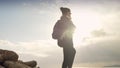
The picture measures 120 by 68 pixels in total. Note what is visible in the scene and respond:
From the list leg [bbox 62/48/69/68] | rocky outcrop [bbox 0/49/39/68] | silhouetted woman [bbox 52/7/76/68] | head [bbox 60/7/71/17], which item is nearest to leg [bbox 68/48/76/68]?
silhouetted woman [bbox 52/7/76/68]

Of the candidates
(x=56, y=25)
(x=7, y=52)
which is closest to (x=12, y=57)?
(x=7, y=52)

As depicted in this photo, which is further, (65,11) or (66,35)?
(65,11)

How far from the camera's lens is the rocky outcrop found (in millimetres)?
23250

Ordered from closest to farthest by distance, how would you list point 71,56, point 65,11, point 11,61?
point 71,56, point 65,11, point 11,61

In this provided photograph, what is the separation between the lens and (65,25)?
1477 centimetres

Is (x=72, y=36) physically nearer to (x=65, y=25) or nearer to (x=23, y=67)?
(x=65, y=25)

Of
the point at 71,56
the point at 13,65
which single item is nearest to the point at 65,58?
the point at 71,56

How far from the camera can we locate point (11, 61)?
2389 centimetres

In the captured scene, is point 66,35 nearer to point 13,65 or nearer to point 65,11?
point 65,11

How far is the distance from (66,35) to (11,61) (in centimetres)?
1044

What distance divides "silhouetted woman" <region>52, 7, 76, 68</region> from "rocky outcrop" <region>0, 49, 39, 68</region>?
922 cm

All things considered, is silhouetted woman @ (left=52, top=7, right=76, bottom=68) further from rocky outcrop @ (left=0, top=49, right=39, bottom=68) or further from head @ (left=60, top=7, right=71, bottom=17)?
rocky outcrop @ (left=0, top=49, right=39, bottom=68)

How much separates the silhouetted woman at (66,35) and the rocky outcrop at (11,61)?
9220 millimetres

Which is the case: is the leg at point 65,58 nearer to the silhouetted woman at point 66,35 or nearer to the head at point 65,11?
the silhouetted woman at point 66,35
